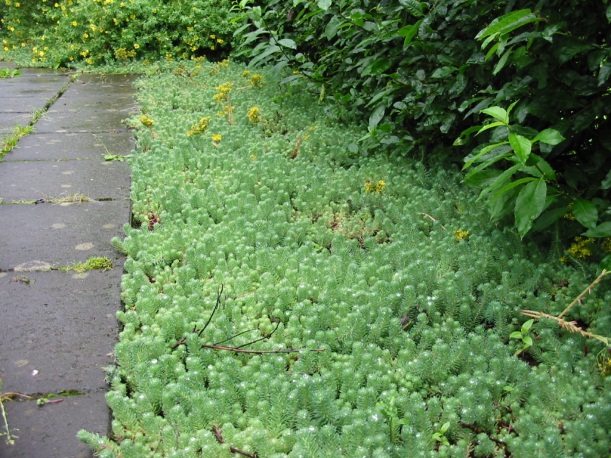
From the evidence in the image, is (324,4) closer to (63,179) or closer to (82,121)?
(63,179)

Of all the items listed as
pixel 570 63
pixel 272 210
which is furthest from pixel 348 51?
pixel 570 63

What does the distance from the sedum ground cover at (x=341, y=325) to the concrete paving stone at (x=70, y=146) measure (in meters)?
0.74

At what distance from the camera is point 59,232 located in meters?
3.07

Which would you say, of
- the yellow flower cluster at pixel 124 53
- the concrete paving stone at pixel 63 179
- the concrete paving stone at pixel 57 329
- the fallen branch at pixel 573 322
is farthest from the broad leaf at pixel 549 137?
the yellow flower cluster at pixel 124 53

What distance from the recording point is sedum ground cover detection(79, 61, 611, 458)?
1816 mm

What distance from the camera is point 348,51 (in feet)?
14.5

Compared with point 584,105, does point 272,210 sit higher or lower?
lower

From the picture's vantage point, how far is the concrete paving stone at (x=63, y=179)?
11.6 ft

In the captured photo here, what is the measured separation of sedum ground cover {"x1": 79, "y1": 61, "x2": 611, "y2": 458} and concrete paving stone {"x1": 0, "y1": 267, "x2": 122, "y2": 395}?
92 millimetres

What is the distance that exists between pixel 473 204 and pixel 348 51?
183cm

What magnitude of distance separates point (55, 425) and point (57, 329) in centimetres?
54

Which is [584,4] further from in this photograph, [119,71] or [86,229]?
[119,71]

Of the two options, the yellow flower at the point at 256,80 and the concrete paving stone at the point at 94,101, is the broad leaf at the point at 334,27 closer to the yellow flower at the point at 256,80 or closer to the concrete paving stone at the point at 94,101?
the yellow flower at the point at 256,80

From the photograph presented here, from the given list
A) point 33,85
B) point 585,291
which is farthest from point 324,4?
point 33,85
